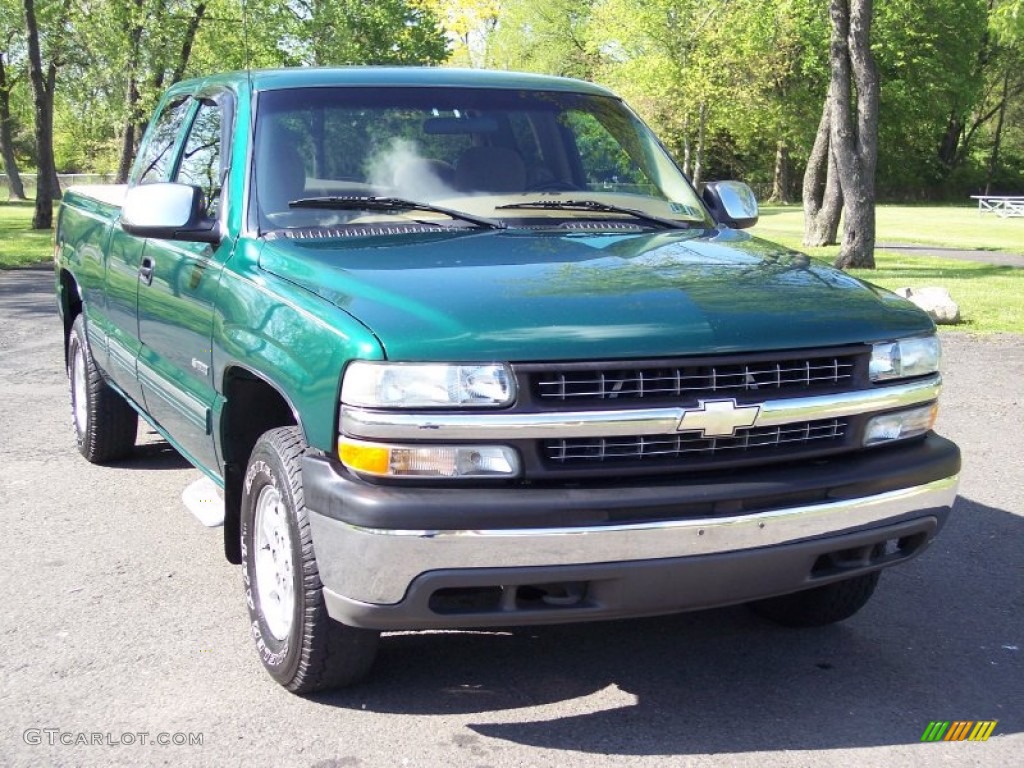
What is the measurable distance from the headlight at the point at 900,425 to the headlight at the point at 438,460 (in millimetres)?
1170

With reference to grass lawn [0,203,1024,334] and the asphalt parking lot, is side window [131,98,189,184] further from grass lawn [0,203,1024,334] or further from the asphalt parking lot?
grass lawn [0,203,1024,334]

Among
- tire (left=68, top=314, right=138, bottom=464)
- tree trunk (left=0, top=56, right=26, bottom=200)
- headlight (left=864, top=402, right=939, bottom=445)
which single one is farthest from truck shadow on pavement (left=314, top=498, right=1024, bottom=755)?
tree trunk (left=0, top=56, right=26, bottom=200)

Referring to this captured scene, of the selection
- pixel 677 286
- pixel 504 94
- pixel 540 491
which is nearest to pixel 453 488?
pixel 540 491

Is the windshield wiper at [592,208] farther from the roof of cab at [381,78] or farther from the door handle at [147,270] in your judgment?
the door handle at [147,270]

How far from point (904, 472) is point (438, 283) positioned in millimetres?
1486

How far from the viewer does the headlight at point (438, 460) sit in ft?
10.5

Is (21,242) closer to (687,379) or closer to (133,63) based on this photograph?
(133,63)

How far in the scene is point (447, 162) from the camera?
15.0ft

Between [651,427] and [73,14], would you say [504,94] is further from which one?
[73,14]

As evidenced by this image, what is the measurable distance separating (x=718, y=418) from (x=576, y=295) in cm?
53

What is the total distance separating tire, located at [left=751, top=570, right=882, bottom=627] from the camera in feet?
14.2

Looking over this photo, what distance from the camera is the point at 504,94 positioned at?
16.5 ft

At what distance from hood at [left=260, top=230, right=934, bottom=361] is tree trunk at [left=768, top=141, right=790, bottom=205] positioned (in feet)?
189


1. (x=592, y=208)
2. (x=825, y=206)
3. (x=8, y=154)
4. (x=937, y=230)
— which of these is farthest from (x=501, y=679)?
(x=8, y=154)
